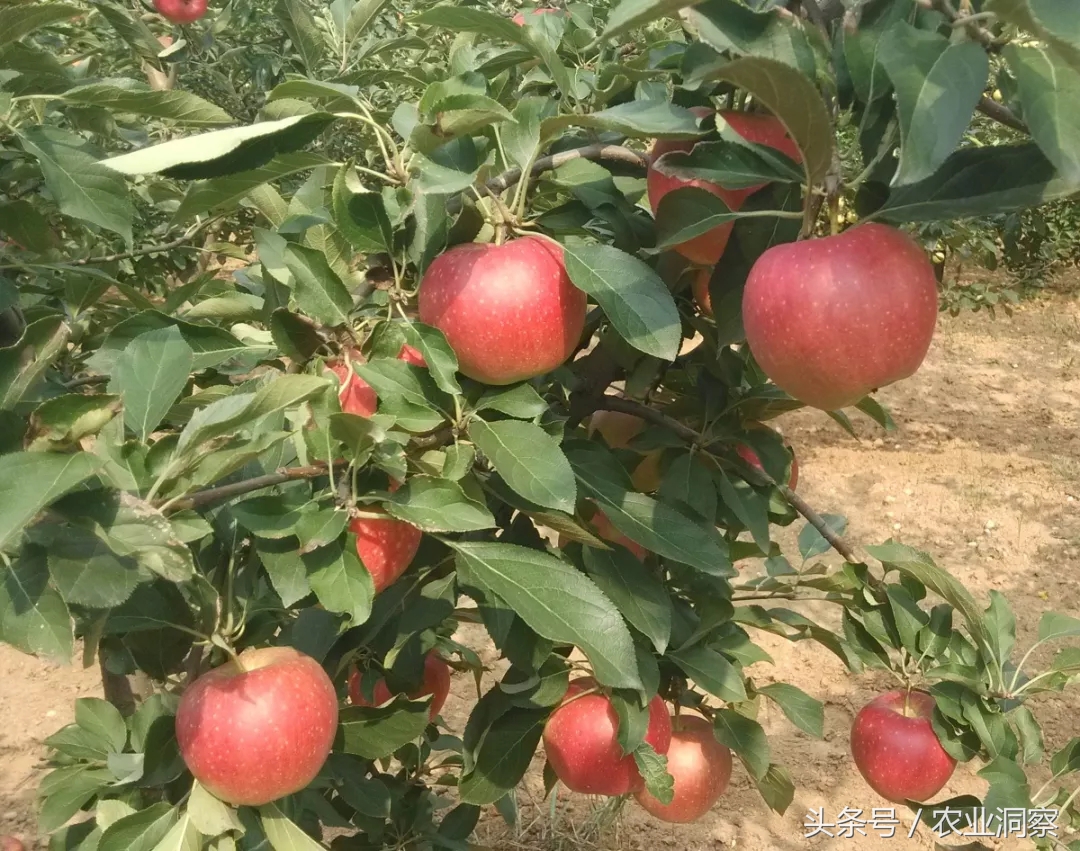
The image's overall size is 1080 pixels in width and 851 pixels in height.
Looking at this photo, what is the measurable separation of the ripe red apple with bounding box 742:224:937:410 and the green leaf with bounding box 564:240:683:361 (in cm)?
7

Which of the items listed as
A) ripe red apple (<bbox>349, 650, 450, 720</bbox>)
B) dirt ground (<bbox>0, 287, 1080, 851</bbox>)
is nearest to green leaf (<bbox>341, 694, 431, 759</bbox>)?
ripe red apple (<bbox>349, 650, 450, 720</bbox>)

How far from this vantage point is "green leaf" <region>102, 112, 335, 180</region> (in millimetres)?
593

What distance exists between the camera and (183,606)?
33.7 inches

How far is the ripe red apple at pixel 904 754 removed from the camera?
1.18 metres

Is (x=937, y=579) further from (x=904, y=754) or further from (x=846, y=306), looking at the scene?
(x=846, y=306)

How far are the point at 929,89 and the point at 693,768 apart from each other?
2.96ft

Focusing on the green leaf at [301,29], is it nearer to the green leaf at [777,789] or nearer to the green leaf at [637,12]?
the green leaf at [637,12]

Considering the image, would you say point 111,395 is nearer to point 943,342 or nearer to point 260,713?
point 260,713

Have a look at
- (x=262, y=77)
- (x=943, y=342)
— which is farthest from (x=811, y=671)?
(x=943, y=342)

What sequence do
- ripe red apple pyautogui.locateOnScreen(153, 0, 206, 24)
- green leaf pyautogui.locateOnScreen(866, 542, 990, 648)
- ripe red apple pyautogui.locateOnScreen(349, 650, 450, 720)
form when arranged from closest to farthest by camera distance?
green leaf pyautogui.locateOnScreen(866, 542, 990, 648) → ripe red apple pyautogui.locateOnScreen(349, 650, 450, 720) → ripe red apple pyautogui.locateOnScreen(153, 0, 206, 24)

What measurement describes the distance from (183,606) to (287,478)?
0.63ft

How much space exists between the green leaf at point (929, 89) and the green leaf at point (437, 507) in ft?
1.18

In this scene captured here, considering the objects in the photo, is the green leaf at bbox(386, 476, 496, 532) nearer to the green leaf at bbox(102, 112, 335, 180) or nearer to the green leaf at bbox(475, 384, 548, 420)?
the green leaf at bbox(475, 384, 548, 420)

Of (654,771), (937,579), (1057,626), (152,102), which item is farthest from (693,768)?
(152,102)
